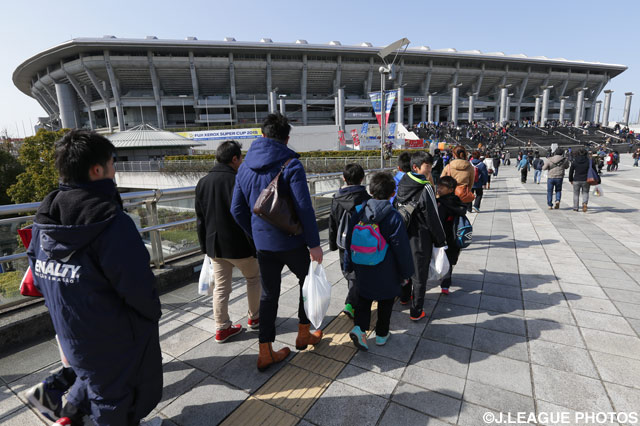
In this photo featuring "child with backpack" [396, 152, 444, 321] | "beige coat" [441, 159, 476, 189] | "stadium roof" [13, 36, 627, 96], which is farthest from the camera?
"stadium roof" [13, 36, 627, 96]

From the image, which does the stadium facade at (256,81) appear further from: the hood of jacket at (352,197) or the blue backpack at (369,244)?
the blue backpack at (369,244)

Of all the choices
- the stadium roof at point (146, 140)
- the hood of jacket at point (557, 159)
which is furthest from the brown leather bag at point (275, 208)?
the stadium roof at point (146, 140)

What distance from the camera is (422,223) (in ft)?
11.4

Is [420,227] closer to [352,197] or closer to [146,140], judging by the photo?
[352,197]

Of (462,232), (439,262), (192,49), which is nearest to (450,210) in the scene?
(462,232)

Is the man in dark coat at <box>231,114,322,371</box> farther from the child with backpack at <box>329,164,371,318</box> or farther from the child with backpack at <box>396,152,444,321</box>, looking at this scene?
the child with backpack at <box>396,152,444,321</box>

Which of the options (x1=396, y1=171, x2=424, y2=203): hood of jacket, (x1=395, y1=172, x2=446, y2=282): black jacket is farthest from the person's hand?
(x1=396, y1=171, x2=424, y2=203): hood of jacket

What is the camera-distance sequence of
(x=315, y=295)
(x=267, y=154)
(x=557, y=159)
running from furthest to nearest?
(x=557, y=159) → (x=315, y=295) → (x=267, y=154)

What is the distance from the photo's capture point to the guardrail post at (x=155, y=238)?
4403 mm

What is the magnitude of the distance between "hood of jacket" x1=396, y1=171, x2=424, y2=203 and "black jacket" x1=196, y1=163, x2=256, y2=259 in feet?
5.76

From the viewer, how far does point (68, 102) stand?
167 ft

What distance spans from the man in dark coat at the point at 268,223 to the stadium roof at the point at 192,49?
52.1 m

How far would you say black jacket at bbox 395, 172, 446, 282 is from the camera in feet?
11.2

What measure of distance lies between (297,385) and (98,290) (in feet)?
5.42
